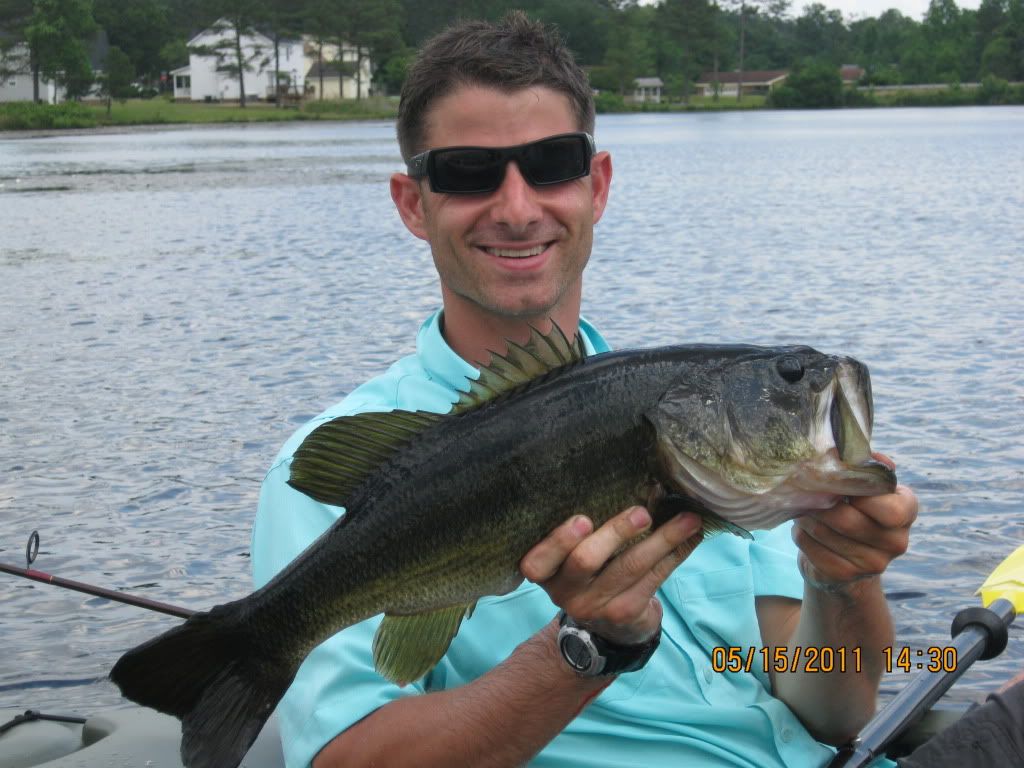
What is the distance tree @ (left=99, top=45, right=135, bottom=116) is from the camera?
94.6 meters

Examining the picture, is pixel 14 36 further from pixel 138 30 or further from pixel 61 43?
pixel 138 30

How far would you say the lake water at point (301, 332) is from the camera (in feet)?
29.1

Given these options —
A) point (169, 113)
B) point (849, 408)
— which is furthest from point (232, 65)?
point (849, 408)

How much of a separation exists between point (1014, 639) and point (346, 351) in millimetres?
9868

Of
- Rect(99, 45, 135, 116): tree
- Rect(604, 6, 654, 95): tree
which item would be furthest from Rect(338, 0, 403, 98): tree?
Rect(604, 6, 654, 95): tree

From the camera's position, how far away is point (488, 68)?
3.64m

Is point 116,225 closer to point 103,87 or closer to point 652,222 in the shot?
point 652,222

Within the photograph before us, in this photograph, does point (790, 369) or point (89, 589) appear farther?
point (89, 589)

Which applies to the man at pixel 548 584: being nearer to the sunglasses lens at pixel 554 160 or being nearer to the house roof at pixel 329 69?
the sunglasses lens at pixel 554 160

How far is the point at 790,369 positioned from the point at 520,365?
637mm

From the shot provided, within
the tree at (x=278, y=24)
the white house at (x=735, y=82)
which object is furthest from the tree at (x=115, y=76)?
the white house at (x=735, y=82)

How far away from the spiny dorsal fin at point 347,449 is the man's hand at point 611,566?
43cm

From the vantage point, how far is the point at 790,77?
434 feet

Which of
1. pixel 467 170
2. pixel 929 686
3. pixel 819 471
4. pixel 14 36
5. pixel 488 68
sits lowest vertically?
pixel 929 686
